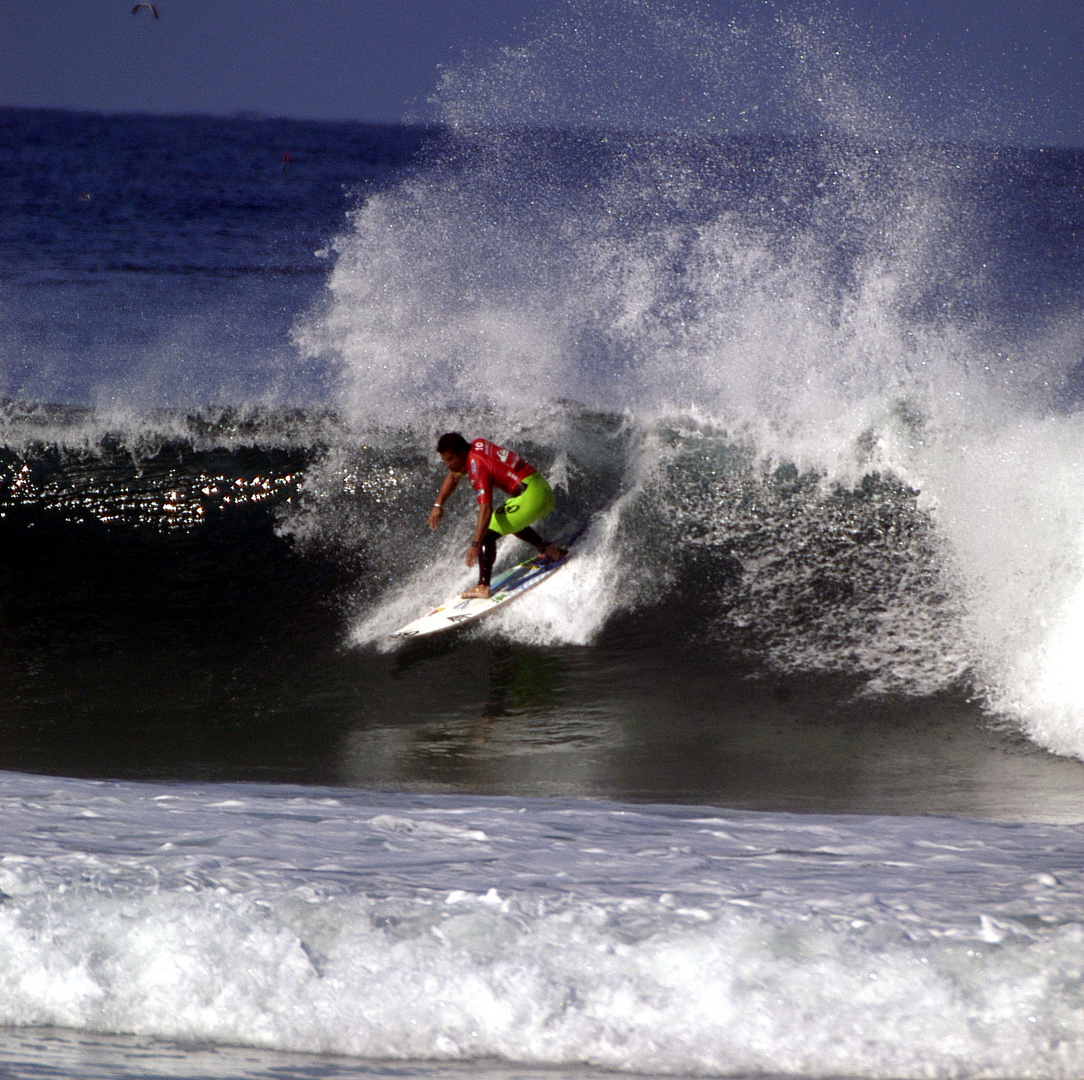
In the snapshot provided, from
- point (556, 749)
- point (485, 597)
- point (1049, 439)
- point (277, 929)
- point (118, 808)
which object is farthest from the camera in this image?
point (1049, 439)

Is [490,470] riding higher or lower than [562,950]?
higher

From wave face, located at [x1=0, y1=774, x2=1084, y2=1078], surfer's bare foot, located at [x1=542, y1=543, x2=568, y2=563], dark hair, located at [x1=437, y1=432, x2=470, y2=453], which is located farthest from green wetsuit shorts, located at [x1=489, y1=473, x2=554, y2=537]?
wave face, located at [x1=0, y1=774, x2=1084, y2=1078]

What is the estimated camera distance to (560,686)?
6172 mm

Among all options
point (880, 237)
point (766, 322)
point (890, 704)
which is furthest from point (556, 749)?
point (880, 237)

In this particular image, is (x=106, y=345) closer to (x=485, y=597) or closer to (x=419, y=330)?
(x=419, y=330)

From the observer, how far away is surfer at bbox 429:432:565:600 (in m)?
6.98

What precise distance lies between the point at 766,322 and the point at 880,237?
3417mm

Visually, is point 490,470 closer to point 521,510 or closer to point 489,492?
point 489,492

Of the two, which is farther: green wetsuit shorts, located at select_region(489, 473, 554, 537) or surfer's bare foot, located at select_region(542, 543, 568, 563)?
surfer's bare foot, located at select_region(542, 543, 568, 563)

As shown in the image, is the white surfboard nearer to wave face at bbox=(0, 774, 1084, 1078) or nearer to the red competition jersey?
the red competition jersey

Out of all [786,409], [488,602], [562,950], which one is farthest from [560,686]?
[786,409]

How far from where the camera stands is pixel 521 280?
51.4 ft

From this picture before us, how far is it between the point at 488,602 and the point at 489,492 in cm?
70

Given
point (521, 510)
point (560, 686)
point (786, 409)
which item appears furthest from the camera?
point (786, 409)
